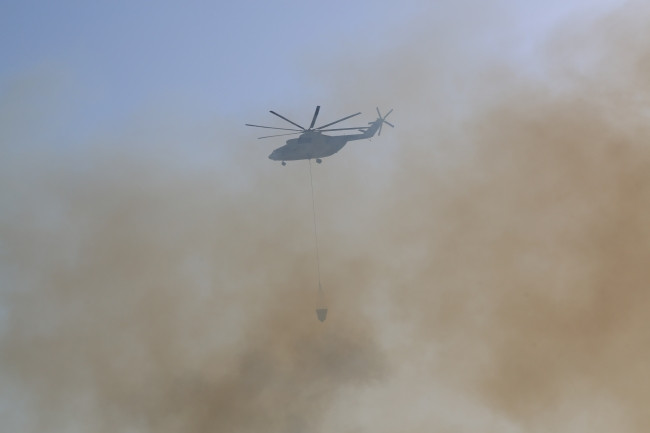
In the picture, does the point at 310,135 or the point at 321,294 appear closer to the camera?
the point at 310,135

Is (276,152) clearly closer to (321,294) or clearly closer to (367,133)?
(367,133)

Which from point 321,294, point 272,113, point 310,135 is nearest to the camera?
point 272,113

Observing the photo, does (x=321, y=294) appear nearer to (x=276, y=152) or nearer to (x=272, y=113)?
(x=276, y=152)

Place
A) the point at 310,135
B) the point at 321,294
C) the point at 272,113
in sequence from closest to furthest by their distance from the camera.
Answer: the point at 272,113, the point at 310,135, the point at 321,294

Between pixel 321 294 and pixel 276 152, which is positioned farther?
pixel 321 294

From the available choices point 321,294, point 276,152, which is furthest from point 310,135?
point 321,294

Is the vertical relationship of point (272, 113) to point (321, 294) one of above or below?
above

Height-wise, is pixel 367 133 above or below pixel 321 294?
above

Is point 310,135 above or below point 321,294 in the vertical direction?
above

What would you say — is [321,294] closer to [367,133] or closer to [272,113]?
[367,133]
